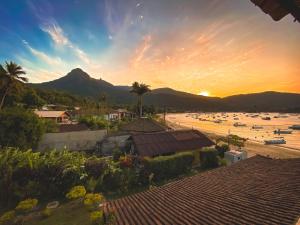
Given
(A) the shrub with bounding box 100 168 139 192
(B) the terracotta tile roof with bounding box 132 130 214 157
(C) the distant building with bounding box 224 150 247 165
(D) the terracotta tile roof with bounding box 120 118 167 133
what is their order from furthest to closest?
(D) the terracotta tile roof with bounding box 120 118 167 133 → (B) the terracotta tile roof with bounding box 132 130 214 157 → (C) the distant building with bounding box 224 150 247 165 → (A) the shrub with bounding box 100 168 139 192

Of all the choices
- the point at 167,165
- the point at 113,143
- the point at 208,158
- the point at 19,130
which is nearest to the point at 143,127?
the point at 113,143

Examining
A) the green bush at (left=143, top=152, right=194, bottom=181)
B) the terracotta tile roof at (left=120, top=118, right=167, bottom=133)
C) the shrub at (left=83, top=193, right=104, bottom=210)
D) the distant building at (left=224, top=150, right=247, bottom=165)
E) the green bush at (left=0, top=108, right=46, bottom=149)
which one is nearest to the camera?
the shrub at (left=83, top=193, right=104, bottom=210)

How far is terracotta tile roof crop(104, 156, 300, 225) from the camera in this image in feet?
25.1

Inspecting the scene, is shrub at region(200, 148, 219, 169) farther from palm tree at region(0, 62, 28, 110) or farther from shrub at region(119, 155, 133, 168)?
palm tree at region(0, 62, 28, 110)

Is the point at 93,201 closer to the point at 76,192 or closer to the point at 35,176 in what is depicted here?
the point at 76,192

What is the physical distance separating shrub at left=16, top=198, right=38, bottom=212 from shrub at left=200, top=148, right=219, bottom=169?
1942 centimetres

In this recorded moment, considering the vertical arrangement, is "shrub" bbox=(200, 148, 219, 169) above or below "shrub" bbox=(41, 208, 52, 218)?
above

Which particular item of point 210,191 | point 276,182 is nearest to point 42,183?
point 210,191

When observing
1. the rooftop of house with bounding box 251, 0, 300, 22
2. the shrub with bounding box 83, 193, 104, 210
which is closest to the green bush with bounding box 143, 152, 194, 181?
the shrub with bounding box 83, 193, 104, 210

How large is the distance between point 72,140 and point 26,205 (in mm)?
16192

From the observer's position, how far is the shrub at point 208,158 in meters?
27.7

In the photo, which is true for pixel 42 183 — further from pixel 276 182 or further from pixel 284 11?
pixel 284 11

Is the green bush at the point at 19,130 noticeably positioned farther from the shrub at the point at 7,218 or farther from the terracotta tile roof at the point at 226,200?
the terracotta tile roof at the point at 226,200

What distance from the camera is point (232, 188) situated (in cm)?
1088
